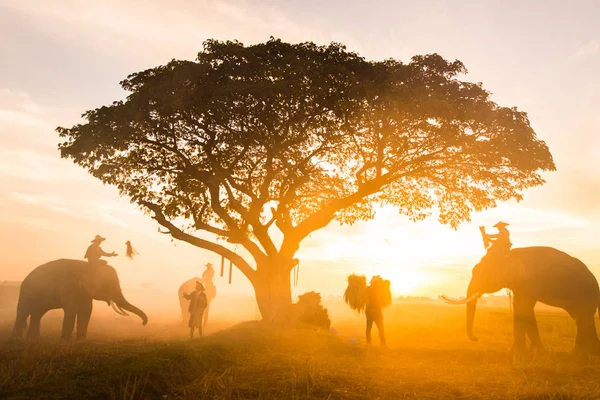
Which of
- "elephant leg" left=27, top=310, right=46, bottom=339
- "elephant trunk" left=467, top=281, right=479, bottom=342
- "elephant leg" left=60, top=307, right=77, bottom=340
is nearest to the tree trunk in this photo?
"elephant leg" left=60, top=307, right=77, bottom=340

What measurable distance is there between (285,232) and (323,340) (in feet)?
21.5

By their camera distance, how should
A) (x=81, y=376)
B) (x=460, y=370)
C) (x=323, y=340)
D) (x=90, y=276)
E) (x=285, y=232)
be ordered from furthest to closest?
1. (x=285, y=232)
2. (x=90, y=276)
3. (x=323, y=340)
4. (x=460, y=370)
5. (x=81, y=376)

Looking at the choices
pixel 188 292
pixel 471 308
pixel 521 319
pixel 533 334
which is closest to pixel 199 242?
pixel 471 308

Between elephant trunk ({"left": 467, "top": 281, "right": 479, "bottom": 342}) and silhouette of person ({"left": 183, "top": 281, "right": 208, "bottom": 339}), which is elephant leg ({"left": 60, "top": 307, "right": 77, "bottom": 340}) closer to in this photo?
silhouette of person ({"left": 183, "top": 281, "right": 208, "bottom": 339})

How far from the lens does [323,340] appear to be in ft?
48.6

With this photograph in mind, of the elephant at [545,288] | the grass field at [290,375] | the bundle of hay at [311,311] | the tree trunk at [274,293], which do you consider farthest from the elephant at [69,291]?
the elephant at [545,288]

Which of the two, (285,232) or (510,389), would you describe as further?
(285,232)

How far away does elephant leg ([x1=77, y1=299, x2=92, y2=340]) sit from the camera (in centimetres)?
1595

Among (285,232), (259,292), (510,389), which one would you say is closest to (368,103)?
(285,232)

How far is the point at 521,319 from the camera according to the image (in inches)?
467

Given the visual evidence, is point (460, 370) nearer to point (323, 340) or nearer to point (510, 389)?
point (510, 389)

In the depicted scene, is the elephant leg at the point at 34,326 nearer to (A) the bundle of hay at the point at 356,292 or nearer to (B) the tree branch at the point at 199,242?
(B) the tree branch at the point at 199,242

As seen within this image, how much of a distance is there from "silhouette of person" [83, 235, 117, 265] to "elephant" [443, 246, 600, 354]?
1410 centimetres

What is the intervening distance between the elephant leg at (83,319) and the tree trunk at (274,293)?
6942 mm
